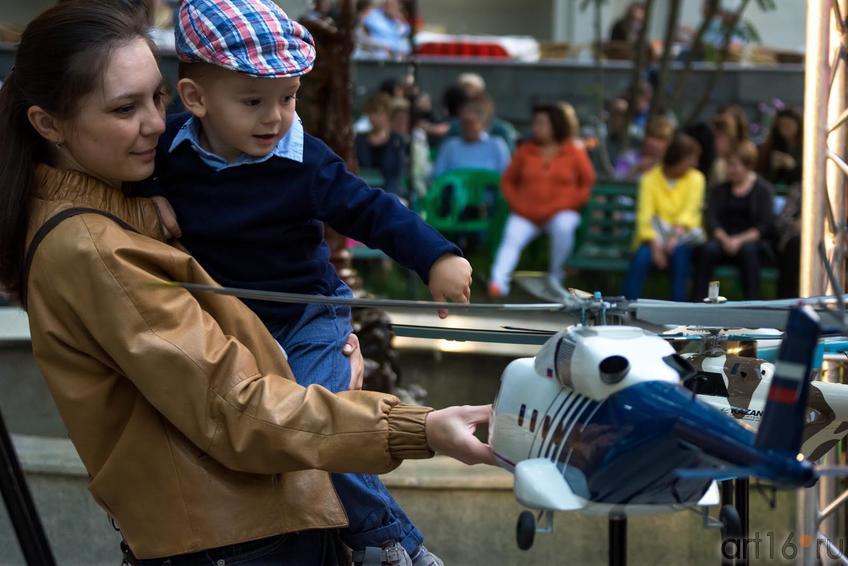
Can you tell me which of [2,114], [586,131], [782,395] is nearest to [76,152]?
[2,114]

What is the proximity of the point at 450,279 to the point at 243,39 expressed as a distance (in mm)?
543

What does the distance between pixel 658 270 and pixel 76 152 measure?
725 centimetres

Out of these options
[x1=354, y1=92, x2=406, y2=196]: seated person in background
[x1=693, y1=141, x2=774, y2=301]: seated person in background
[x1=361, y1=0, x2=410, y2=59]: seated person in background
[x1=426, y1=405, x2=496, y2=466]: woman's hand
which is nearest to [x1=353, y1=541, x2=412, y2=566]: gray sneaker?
[x1=426, y1=405, x2=496, y2=466]: woman's hand

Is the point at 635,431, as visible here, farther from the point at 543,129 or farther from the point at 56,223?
the point at 543,129

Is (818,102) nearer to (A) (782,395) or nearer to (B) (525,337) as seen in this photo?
(B) (525,337)

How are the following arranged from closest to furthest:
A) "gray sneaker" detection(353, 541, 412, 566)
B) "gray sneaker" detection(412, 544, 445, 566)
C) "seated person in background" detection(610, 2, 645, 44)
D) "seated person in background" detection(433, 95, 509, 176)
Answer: "gray sneaker" detection(353, 541, 412, 566) → "gray sneaker" detection(412, 544, 445, 566) → "seated person in background" detection(433, 95, 509, 176) → "seated person in background" detection(610, 2, 645, 44)

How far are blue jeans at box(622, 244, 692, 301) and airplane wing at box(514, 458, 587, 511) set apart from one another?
22.6 ft

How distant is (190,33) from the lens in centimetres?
221

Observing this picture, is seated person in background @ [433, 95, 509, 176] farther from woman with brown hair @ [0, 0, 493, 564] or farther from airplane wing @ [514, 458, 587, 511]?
airplane wing @ [514, 458, 587, 511]

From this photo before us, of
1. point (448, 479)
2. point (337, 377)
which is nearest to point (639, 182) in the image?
point (448, 479)

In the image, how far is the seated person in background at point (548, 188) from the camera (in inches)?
358

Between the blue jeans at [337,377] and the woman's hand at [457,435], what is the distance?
1.29 ft

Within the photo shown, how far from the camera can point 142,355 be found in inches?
80.6

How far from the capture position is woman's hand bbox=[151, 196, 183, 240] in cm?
227
